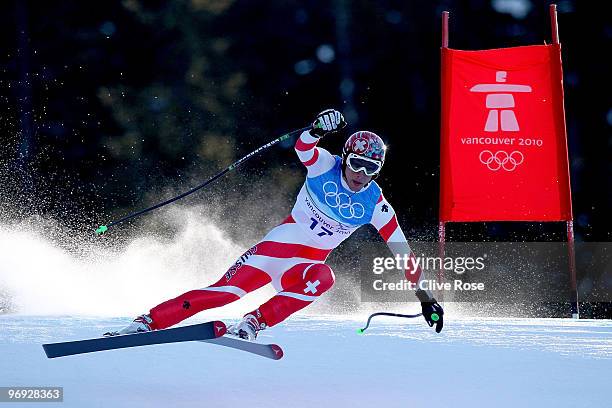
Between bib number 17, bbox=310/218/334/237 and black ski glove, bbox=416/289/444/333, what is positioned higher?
bib number 17, bbox=310/218/334/237

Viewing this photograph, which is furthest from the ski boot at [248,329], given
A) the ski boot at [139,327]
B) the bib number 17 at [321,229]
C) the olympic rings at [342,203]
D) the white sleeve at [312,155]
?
the white sleeve at [312,155]

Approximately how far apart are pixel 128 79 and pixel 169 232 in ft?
6.46

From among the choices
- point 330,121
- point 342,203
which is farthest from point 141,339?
point 330,121

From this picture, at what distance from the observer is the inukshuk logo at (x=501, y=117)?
604cm

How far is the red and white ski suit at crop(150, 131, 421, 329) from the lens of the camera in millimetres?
3949

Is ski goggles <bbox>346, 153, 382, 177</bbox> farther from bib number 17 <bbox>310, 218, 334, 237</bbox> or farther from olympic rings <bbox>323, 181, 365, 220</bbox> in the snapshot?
bib number 17 <bbox>310, 218, 334, 237</bbox>

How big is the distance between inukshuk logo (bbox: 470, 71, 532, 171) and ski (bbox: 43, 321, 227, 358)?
3152mm

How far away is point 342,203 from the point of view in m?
3.99

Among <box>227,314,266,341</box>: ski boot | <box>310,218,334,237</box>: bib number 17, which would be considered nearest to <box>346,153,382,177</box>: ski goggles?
<box>310,218,334,237</box>: bib number 17

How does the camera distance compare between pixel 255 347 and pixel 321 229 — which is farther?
pixel 321 229

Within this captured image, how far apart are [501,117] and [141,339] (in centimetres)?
346

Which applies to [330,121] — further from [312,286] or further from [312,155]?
[312,286]

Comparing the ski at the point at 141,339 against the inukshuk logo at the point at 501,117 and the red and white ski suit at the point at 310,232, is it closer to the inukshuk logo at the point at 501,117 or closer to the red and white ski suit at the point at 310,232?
the red and white ski suit at the point at 310,232

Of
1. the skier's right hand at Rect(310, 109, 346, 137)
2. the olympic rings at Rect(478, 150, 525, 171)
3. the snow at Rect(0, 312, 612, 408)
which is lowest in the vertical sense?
the snow at Rect(0, 312, 612, 408)
